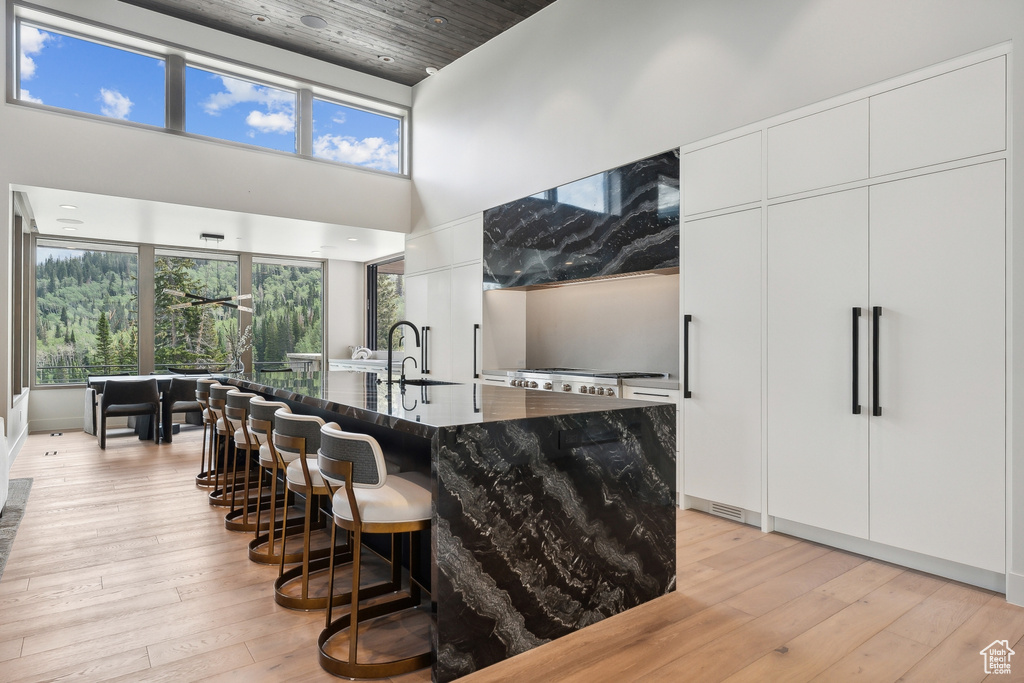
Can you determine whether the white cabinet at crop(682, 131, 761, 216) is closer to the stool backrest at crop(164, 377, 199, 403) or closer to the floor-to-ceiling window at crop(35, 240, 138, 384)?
the stool backrest at crop(164, 377, 199, 403)

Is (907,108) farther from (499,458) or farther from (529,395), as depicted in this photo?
(499,458)

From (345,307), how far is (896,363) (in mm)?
7960

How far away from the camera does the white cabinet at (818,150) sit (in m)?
2.98

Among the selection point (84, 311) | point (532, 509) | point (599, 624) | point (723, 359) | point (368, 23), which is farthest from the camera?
point (84, 311)

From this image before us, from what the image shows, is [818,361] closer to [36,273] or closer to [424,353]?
[424,353]

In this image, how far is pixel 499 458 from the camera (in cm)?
200

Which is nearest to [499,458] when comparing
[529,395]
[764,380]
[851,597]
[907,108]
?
[529,395]

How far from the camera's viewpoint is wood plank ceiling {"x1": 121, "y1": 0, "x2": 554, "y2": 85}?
518 centimetres

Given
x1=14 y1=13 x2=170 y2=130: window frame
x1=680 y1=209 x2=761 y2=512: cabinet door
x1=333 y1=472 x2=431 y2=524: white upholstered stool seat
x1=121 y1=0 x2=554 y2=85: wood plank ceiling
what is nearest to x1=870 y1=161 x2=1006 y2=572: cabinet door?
x1=680 y1=209 x2=761 y2=512: cabinet door

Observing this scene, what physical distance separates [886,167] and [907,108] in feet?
0.91

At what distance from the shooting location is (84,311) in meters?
7.33

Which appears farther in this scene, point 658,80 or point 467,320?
point 467,320

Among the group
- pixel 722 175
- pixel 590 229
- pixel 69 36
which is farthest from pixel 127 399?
pixel 722 175

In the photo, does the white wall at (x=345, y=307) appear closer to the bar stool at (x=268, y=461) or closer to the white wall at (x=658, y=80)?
the white wall at (x=658, y=80)
